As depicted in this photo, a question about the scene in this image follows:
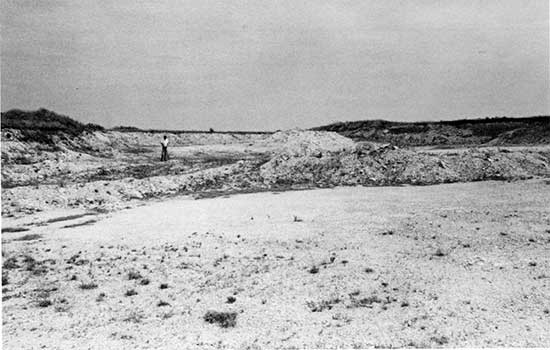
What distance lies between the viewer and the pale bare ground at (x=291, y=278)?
7.01 meters

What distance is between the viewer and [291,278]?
9609 millimetres

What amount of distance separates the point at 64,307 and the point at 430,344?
21.1 ft

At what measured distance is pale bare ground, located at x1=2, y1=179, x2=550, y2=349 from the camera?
701 cm

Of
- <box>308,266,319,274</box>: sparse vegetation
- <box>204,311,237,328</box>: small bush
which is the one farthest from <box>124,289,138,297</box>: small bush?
<box>308,266,319,274</box>: sparse vegetation

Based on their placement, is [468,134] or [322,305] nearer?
[322,305]

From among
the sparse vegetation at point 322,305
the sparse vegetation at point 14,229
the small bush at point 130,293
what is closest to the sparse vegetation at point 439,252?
the sparse vegetation at point 322,305

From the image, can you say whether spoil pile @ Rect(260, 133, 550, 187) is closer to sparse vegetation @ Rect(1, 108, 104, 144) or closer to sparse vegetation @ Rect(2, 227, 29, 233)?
sparse vegetation @ Rect(2, 227, 29, 233)

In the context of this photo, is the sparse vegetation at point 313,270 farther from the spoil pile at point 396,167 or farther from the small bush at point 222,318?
the spoil pile at point 396,167

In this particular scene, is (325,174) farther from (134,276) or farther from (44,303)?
(44,303)

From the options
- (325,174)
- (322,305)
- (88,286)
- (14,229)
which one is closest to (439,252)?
(322,305)

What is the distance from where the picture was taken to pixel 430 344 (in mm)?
6441

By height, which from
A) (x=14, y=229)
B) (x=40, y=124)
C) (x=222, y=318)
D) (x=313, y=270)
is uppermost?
(x=40, y=124)

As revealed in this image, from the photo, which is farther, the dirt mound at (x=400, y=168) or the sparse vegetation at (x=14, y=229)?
the dirt mound at (x=400, y=168)

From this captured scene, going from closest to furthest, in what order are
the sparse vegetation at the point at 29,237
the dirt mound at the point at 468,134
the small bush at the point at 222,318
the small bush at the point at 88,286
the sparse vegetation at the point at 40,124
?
the small bush at the point at 222,318, the small bush at the point at 88,286, the sparse vegetation at the point at 29,237, the sparse vegetation at the point at 40,124, the dirt mound at the point at 468,134
